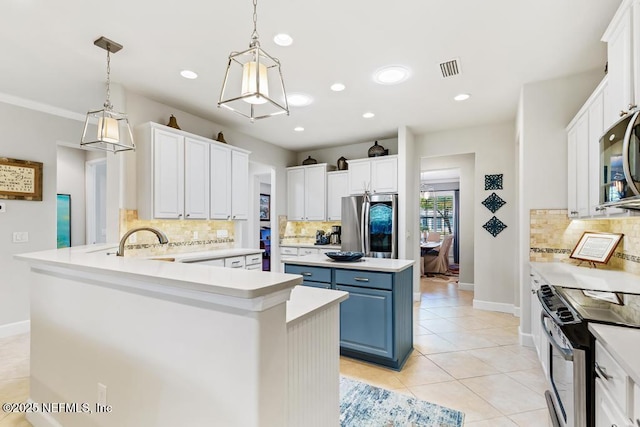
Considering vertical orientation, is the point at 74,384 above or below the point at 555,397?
above

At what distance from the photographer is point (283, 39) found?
2527 millimetres

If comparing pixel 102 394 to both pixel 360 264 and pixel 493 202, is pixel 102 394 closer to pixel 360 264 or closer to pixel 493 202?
pixel 360 264

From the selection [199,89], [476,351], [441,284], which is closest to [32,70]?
[199,89]

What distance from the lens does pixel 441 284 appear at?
672 centimetres

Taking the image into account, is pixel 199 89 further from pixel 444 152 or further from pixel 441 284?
pixel 441 284

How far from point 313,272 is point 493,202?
3.25 m

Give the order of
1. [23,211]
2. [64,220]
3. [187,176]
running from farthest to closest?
[64,220], [187,176], [23,211]

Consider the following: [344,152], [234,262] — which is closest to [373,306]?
[234,262]

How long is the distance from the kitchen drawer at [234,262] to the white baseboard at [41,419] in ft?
7.56

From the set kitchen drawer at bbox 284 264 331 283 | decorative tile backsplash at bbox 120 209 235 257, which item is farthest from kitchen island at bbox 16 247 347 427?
decorative tile backsplash at bbox 120 209 235 257

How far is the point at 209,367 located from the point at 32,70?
3.61 meters

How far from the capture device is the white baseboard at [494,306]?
14.9 ft

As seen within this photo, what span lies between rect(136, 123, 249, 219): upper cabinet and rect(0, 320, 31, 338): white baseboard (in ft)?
6.59

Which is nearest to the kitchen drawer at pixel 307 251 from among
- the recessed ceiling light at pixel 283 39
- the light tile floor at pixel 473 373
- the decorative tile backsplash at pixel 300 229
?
the decorative tile backsplash at pixel 300 229
